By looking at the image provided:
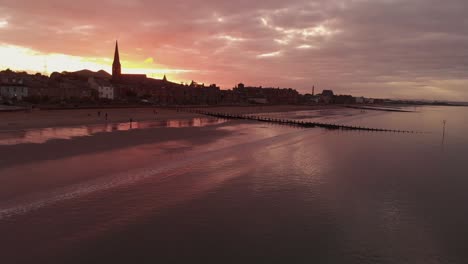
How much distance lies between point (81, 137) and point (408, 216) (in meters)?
31.4

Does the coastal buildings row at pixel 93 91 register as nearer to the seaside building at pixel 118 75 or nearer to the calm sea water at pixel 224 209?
the seaside building at pixel 118 75

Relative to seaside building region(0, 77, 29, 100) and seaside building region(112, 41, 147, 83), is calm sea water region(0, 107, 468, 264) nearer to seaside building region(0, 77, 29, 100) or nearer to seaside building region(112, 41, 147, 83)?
seaside building region(0, 77, 29, 100)

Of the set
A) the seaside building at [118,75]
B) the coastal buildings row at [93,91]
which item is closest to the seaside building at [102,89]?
the coastal buildings row at [93,91]

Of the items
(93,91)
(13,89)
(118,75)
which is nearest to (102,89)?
(93,91)

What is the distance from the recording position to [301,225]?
12750 millimetres

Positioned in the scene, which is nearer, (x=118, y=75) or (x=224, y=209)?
(x=224, y=209)

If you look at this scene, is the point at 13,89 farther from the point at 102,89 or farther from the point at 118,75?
the point at 118,75

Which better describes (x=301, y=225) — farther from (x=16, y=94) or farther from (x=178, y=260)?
(x=16, y=94)

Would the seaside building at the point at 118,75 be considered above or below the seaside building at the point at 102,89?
above

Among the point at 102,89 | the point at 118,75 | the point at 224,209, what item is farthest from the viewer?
the point at 118,75

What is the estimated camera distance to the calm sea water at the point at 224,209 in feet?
34.6

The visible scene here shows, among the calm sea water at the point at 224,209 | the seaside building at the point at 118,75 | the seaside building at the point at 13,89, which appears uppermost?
the seaside building at the point at 118,75

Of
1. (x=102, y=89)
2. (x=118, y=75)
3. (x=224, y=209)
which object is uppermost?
(x=118, y=75)

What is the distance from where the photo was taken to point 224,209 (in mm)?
14234
